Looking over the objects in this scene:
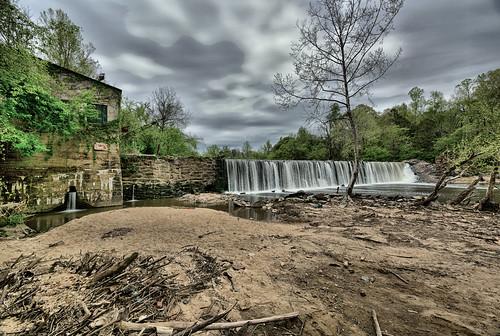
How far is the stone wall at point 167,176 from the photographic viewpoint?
1362 centimetres

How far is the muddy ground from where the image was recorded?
221 centimetres

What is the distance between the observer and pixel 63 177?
30.8 ft

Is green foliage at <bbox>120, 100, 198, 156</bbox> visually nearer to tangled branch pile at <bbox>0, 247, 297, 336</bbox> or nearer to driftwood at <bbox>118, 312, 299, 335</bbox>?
tangled branch pile at <bbox>0, 247, 297, 336</bbox>

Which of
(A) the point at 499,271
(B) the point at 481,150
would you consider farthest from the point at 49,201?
(B) the point at 481,150

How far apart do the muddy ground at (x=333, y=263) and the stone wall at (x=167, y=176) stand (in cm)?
749

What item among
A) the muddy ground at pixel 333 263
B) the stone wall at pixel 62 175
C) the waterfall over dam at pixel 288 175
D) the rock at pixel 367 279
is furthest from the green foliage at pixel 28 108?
the waterfall over dam at pixel 288 175

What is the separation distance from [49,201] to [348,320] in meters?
10.9

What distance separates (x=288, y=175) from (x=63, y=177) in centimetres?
1469

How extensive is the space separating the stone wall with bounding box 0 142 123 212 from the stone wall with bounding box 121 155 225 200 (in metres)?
2.61

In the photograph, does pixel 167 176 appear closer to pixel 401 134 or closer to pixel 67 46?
pixel 67 46

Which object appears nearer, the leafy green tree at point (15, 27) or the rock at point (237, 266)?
the rock at point (237, 266)

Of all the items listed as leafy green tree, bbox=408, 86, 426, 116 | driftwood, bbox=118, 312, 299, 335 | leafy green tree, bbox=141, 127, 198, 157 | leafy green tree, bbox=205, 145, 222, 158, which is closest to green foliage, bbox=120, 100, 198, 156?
leafy green tree, bbox=141, 127, 198, 157

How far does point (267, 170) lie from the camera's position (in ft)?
61.7

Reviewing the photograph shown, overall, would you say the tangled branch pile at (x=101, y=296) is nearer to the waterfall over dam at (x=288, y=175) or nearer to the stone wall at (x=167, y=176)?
the stone wall at (x=167, y=176)
